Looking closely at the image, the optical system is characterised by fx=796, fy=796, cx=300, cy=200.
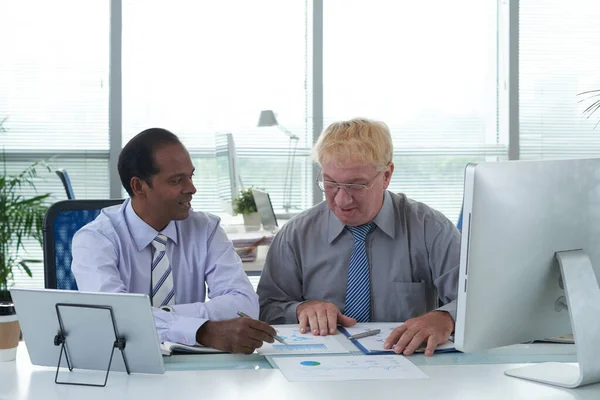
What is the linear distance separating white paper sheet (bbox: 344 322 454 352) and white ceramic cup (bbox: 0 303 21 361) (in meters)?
0.77

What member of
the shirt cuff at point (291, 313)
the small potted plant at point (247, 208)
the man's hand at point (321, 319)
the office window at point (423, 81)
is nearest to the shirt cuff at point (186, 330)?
the man's hand at point (321, 319)

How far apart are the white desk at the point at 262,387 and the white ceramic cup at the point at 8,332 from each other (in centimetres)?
5

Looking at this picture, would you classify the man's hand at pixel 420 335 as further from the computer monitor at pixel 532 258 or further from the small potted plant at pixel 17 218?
the small potted plant at pixel 17 218

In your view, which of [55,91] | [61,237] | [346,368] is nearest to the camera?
[346,368]

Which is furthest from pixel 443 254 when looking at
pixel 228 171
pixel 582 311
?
pixel 228 171

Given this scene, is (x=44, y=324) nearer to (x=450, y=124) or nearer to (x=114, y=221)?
(x=114, y=221)

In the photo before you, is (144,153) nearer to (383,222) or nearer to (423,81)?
(383,222)

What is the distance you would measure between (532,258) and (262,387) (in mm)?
575

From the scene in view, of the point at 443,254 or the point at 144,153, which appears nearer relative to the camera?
the point at 144,153

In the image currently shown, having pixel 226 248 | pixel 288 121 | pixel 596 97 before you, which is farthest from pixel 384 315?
pixel 596 97

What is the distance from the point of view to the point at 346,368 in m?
1.65

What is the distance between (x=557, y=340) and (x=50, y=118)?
11.8 ft

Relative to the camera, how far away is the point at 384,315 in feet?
7.50

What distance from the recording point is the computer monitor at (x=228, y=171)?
12.8 ft
